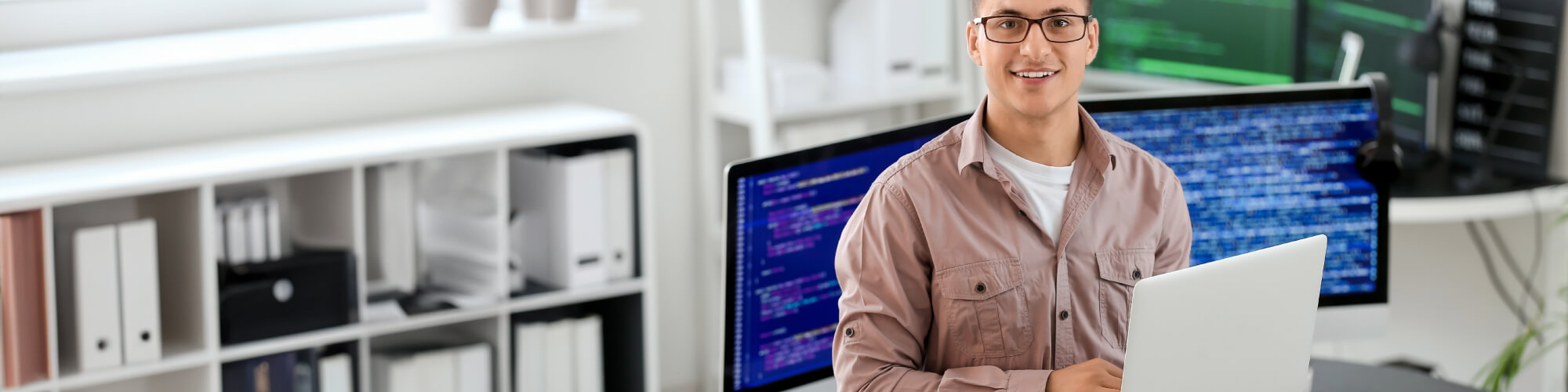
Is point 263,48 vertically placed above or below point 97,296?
above

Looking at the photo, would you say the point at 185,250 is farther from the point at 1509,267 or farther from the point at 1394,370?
the point at 1509,267

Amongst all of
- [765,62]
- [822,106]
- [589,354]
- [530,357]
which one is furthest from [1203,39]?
[530,357]

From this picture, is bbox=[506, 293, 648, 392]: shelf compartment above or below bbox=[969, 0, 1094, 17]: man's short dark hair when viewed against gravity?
below

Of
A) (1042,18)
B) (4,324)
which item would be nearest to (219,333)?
(4,324)

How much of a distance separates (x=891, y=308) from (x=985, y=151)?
0.45 ft

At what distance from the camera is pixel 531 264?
2725 mm

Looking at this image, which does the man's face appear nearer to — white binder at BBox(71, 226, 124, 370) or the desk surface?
the desk surface

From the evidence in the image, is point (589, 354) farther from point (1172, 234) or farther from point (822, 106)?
point (1172, 234)

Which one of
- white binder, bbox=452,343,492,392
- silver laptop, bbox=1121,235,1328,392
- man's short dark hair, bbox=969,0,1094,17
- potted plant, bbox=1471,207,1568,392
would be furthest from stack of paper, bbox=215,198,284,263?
potted plant, bbox=1471,207,1568,392

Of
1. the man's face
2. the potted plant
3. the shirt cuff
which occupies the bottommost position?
the potted plant

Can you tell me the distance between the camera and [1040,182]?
42.8 inches

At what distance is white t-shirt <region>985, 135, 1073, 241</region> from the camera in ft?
3.55

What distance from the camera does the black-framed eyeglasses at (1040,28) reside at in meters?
1.00

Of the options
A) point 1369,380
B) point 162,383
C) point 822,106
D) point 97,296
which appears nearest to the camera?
point 1369,380
